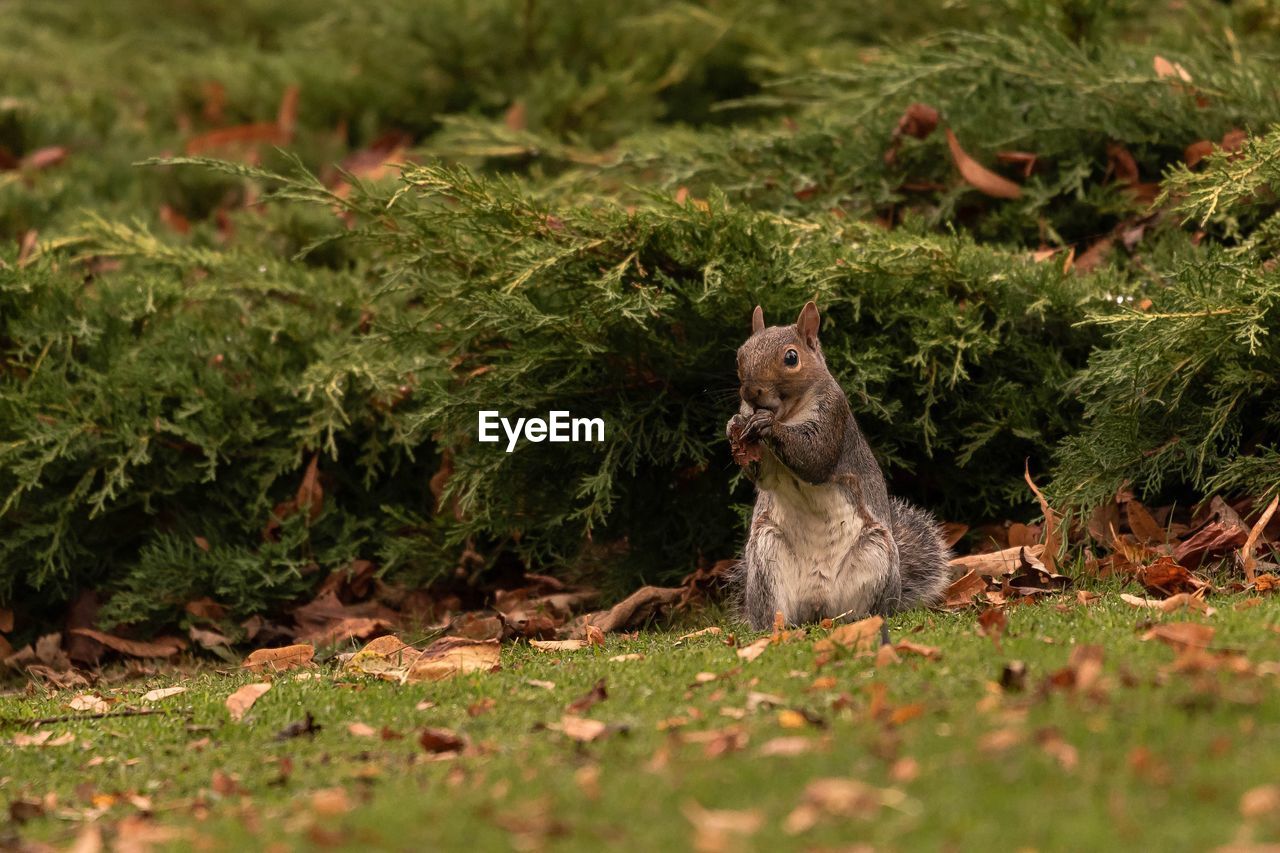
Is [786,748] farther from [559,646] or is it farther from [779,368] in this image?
[559,646]

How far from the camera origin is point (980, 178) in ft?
24.7

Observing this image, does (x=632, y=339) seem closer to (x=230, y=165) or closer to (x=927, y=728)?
(x=230, y=165)

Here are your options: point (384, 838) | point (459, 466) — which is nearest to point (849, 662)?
point (384, 838)

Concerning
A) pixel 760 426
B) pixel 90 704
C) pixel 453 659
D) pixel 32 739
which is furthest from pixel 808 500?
pixel 32 739

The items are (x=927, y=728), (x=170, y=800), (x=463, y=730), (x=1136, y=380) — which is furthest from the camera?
(x=1136, y=380)

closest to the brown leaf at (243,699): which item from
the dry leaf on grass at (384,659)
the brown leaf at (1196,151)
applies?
the dry leaf on grass at (384,659)

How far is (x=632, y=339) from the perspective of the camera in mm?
6441

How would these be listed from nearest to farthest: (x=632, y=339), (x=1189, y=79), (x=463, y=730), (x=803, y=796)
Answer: (x=803, y=796) → (x=463, y=730) → (x=632, y=339) → (x=1189, y=79)

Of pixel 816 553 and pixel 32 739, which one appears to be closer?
pixel 32 739

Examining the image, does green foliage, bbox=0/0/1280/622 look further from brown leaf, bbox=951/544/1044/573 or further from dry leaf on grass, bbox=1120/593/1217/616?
dry leaf on grass, bbox=1120/593/1217/616

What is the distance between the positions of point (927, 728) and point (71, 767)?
2.40m

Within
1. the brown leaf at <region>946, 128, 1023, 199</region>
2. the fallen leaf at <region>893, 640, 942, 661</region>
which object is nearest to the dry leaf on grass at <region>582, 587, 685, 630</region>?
the fallen leaf at <region>893, 640, 942, 661</region>

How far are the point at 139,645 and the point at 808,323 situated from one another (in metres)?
3.45

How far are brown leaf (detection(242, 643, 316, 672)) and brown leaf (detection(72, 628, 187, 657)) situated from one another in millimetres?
925
